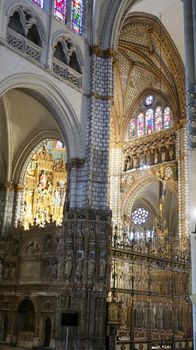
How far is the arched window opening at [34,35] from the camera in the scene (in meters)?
18.2

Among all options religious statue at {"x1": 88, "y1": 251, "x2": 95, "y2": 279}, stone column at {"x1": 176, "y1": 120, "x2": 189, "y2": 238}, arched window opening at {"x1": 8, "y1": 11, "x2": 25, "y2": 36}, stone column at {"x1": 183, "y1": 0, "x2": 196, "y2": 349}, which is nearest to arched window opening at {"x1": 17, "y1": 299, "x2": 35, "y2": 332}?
religious statue at {"x1": 88, "y1": 251, "x2": 95, "y2": 279}

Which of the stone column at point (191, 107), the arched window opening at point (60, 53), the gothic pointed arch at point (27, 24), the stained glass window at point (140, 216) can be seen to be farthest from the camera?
the stained glass window at point (140, 216)

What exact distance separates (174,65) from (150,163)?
669cm

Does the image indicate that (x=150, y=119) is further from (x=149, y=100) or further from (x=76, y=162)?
(x=76, y=162)

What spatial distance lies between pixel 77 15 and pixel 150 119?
1337cm

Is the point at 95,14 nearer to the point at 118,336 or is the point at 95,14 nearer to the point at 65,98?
the point at 65,98

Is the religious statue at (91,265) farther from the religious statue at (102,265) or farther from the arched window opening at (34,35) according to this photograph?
the arched window opening at (34,35)

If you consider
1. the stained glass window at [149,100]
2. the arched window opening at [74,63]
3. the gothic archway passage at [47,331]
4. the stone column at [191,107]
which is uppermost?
the stained glass window at [149,100]

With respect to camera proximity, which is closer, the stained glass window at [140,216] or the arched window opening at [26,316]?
the arched window opening at [26,316]

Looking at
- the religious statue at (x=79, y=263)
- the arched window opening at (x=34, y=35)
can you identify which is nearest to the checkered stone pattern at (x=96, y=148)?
the religious statue at (x=79, y=263)

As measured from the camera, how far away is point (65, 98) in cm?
1870

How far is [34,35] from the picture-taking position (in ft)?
60.2

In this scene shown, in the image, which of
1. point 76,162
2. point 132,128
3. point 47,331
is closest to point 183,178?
point 132,128

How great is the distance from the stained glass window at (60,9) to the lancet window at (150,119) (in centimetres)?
1324
